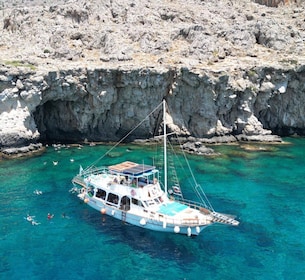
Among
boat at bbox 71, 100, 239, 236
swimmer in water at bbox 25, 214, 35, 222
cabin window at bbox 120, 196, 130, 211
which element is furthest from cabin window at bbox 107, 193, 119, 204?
swimmer in water at bbox 25, 214, 35, 222

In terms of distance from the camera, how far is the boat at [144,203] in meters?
35.4

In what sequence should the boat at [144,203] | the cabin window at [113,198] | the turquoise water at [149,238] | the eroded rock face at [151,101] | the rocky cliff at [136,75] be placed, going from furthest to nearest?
the eroded rock face at [151,101] < the rocky cliff at [136,75] < the cabin window at [113,198] < the boat at [144,203] < the turquoise water at [149,238]

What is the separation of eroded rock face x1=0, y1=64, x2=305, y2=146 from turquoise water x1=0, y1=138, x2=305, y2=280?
19645 mm

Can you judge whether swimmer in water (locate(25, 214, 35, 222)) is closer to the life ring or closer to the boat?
the boat

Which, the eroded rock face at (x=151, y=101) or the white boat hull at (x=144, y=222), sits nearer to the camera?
the white boat hull at (x=144, y=222)

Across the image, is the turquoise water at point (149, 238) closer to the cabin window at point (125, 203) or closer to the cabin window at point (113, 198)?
the cabin window at point (125, 203)

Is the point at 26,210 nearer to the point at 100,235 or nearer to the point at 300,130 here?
the point at 100,235

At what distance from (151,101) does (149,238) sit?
41795 millimetres

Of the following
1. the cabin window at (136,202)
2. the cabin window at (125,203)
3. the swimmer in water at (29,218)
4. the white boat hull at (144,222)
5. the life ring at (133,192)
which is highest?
the life ring at (133,192)

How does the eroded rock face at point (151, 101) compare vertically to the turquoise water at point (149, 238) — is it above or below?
above

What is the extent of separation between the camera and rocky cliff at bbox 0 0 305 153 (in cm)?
6719

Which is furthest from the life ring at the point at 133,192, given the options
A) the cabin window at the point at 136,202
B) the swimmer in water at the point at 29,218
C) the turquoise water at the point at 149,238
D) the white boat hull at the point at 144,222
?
the swimmer in water at the point at 29,218

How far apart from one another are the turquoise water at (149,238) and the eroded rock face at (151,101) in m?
19.6

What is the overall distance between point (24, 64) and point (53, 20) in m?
23.9
